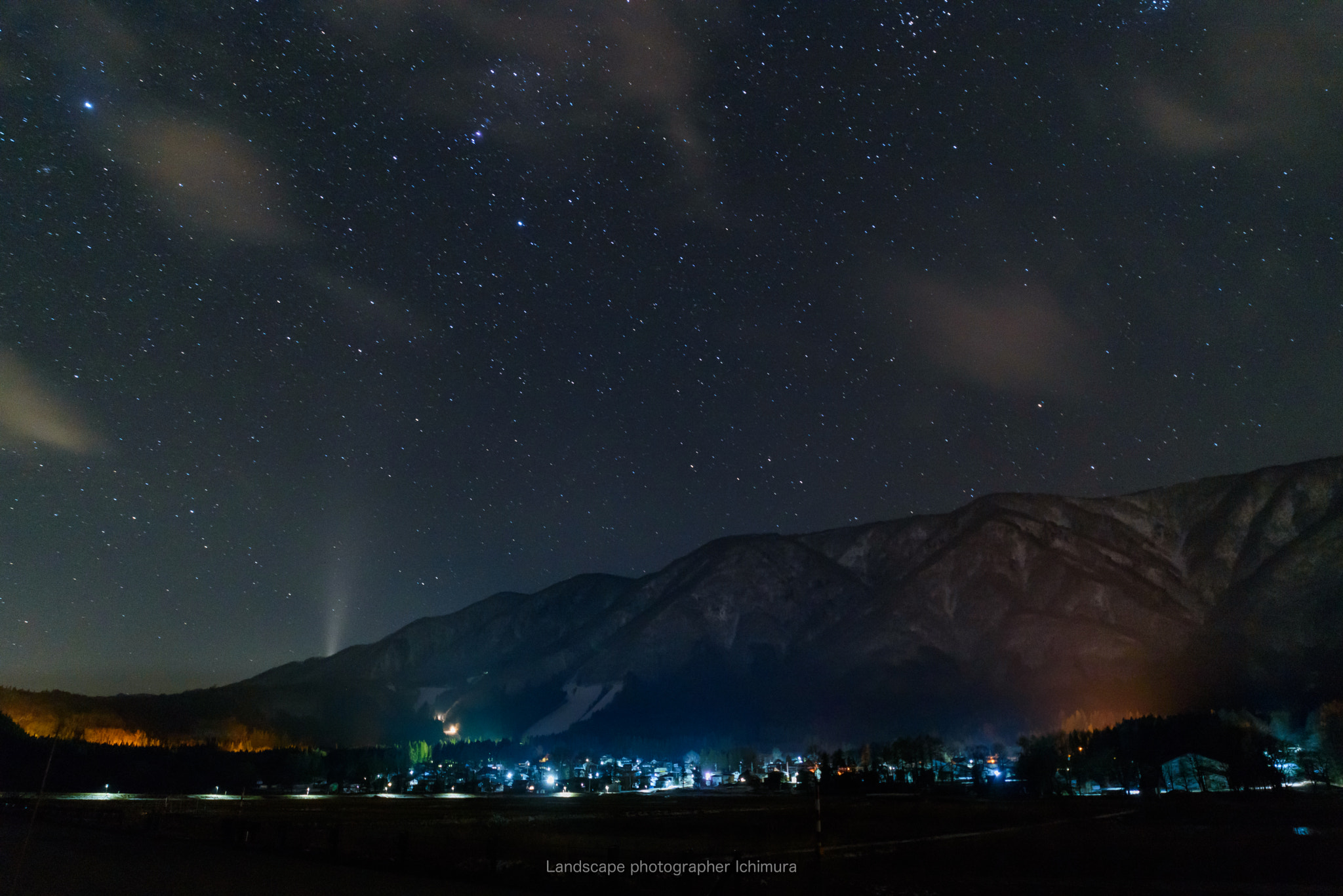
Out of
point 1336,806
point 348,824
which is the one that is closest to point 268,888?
point 348,824

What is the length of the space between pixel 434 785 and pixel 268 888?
167 meters

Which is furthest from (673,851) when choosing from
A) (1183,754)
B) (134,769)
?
(134,769)

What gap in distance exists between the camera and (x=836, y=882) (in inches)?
1129

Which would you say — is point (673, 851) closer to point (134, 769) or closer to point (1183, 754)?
point (1183, 754)

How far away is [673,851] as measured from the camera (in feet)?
128

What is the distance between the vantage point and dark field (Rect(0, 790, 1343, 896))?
24.6m

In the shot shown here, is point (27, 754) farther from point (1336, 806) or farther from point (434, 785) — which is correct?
point (1336, 806)

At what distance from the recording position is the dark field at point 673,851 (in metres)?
24.6

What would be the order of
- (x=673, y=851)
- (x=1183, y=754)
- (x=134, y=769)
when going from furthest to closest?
(x=134, y=769), (x=1183, y=754), (x=673, y=851)

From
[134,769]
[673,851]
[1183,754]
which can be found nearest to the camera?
[673,851]

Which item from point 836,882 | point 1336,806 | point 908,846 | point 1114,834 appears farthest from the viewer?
point 1336,806

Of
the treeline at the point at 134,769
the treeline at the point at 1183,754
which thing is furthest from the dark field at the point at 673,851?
the treeline at the point at 134,769

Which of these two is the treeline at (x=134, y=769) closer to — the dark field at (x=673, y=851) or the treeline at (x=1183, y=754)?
the dark field at (x=673, y=851)

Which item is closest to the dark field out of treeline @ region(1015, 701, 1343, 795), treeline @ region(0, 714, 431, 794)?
treeline @ region(1015, 701, 1343, 795)
